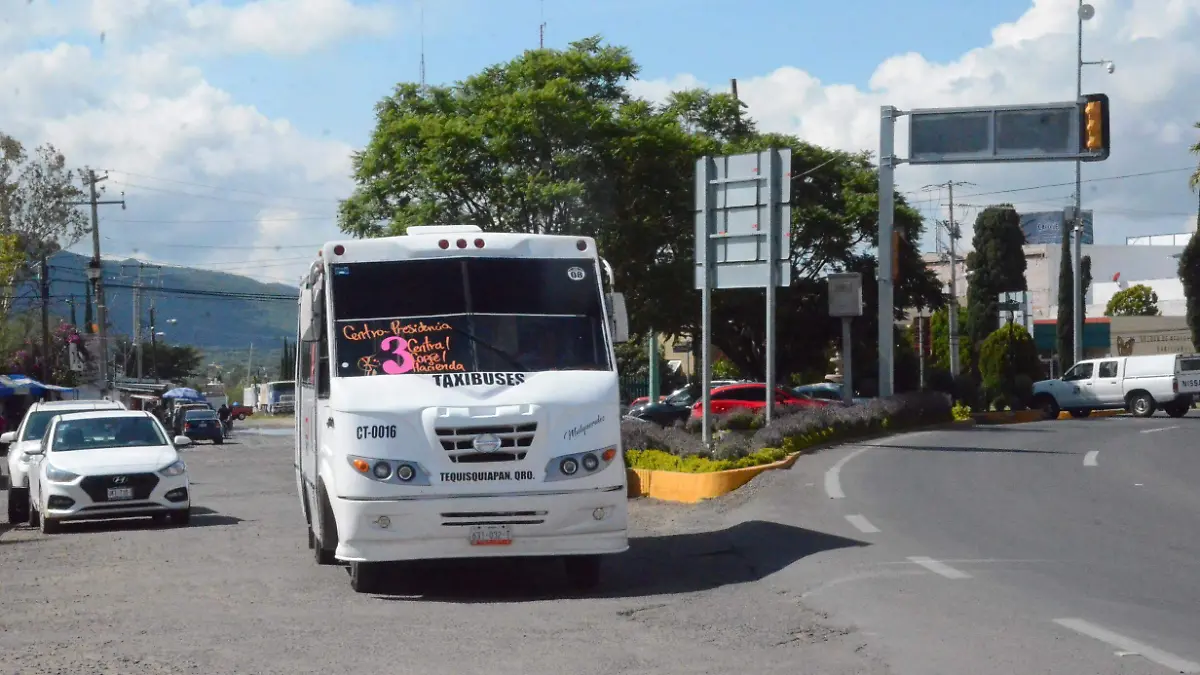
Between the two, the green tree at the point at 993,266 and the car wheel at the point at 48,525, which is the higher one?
the green tree at the point at 993,266

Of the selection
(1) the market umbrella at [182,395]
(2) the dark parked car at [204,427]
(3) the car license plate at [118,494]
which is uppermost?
(3) the car license plate at [118,494]

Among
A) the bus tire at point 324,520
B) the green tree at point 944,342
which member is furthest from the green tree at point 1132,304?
the bus tire at point 324,520

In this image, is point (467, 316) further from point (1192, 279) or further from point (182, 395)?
point (182, 395)

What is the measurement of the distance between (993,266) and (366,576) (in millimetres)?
67999

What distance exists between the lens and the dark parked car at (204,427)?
6041 cm

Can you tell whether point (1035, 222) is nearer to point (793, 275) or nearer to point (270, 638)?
point (793, 275)

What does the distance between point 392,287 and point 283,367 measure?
153642 millimetres

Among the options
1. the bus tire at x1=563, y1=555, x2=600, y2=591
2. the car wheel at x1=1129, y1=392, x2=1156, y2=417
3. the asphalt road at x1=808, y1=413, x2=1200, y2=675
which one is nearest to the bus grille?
the bus tire at x1=563, y1=555, x2=600, y2=591

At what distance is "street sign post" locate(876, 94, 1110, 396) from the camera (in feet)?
99.7

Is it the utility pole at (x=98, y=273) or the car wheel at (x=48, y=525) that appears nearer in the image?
the car wheel at (x=48, y=525)

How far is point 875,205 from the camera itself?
47281mm

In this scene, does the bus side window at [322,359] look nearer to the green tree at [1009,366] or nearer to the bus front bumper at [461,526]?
the bus front bumper at [461,526]

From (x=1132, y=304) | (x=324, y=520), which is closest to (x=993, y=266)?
(x=1132, y=304)

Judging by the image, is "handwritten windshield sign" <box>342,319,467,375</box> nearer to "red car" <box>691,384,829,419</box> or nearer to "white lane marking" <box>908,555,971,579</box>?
"white lane marking" <box>908,555,971,579</box>
